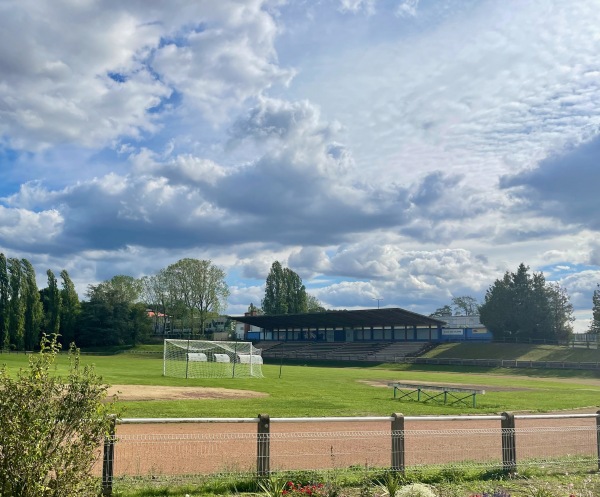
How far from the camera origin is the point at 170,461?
1080 cm

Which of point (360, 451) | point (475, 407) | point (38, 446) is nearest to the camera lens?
point (38, 446)

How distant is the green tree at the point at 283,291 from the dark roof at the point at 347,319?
14.2 m

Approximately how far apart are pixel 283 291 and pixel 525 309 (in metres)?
48.0

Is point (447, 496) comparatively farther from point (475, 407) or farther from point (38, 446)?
point (475, 407)

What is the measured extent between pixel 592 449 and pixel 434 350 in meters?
70.7

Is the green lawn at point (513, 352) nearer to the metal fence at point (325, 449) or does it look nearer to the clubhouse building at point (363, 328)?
the clubhouse building at point (363, 328)

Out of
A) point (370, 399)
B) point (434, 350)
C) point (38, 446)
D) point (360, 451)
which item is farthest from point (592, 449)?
point (434, 350)

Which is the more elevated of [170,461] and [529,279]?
[529,279]

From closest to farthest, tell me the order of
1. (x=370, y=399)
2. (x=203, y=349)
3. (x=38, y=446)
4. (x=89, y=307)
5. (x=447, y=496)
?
(x=38, y=446) → (x=447, y=496) → (x=370, y=399) → (x=203, y=349) → (x=89, y=307)

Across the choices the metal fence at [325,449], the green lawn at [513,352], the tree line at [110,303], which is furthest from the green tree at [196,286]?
the metal fence at [325,449]

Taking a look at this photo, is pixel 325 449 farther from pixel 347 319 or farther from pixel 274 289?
pixel 274 289

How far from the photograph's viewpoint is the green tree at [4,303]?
284ft

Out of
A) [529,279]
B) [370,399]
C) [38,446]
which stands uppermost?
[529,279]

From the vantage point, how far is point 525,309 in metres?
89.8
